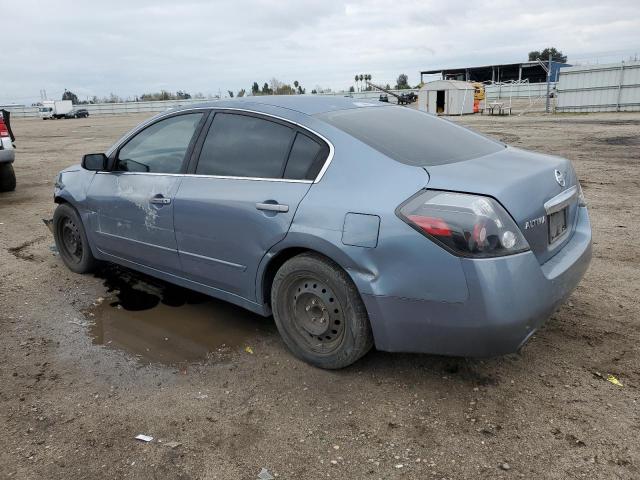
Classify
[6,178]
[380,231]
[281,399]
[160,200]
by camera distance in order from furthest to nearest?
[6,178] → [160,200] → [281,399] → [380,231]

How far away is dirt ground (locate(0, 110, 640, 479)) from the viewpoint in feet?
8.17

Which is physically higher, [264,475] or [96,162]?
[96,162]

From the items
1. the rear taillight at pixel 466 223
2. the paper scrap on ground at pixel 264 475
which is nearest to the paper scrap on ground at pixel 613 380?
the rear taillight at pixel 466 223

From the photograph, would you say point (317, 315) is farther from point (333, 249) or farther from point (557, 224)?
point (557, 224)

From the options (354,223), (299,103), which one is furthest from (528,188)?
(299,103)

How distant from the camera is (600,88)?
91.9 feet

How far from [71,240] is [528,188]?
14.2 ft

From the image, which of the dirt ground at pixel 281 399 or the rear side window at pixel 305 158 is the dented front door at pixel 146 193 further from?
the rear side window at pixel 305 158

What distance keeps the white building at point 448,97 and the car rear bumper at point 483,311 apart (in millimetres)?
32201

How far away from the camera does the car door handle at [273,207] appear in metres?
3.14

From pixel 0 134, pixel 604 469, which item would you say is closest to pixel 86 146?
pixel 0 134

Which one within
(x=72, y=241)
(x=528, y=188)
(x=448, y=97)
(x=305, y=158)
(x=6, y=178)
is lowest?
(x=72, y=241)

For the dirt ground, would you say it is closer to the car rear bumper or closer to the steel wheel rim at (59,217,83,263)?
the car rear bumper

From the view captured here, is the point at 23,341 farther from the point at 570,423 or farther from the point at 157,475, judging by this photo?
the point at 570,423
